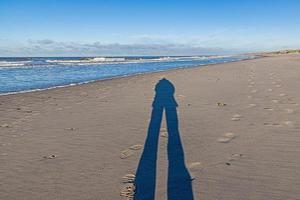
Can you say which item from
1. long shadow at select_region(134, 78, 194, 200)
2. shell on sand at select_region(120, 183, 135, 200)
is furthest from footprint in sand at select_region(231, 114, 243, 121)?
shell on sand at select_region(120, 183, 135, 200)

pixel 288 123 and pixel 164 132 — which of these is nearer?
pixel 164 132

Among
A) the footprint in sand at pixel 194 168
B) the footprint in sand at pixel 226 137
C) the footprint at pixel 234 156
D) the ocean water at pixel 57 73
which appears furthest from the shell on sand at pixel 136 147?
the ocean water at pixel 57 73

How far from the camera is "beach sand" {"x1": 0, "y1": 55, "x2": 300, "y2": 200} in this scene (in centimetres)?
382

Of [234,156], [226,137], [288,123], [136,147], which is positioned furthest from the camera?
[288,123]

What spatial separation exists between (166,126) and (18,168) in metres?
2.96

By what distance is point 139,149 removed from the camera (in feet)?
17.4

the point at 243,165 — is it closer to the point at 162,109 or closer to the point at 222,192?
the point at 222,192

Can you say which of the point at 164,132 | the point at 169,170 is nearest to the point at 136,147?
the point at 164,132

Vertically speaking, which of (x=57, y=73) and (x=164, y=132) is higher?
(x=164, y=132)

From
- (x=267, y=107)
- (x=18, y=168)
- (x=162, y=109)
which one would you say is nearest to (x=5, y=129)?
(x=18, y=168)

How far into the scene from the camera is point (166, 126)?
6773 mm

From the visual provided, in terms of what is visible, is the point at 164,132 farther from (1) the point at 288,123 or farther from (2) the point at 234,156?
(1) the point at 288,123

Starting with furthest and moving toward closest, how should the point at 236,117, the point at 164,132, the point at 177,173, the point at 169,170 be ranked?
the point at 236,117 → the point at 164,132 → the point at 169,170 → the point at 177,173

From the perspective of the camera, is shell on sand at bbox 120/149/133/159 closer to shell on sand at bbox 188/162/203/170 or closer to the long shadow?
the long shadow
